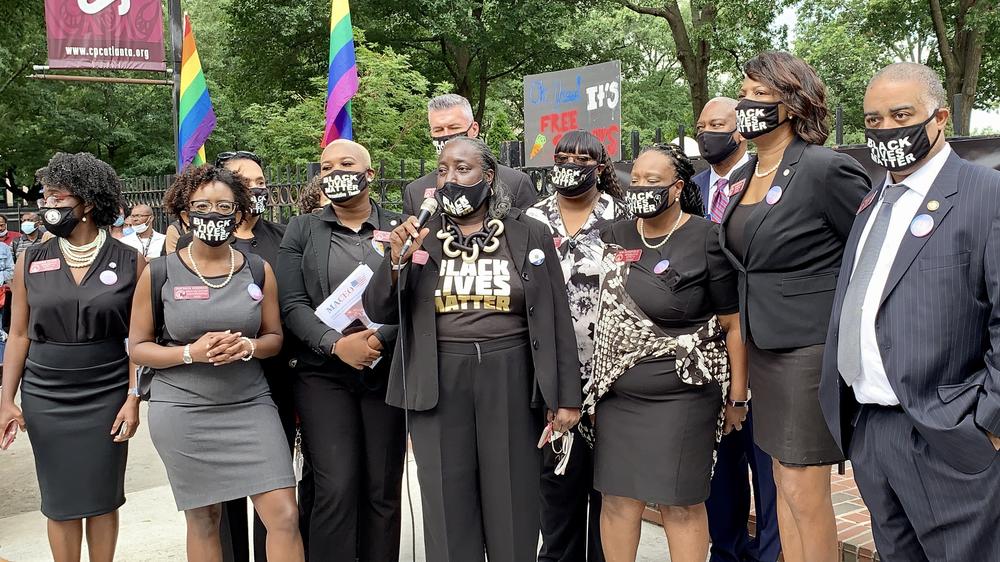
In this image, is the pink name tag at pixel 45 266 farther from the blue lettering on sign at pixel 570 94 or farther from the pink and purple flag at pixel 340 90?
the blue lettering on sign at pixel 570 94

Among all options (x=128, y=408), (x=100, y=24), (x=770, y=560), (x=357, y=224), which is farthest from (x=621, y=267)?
(x=100, y=24)

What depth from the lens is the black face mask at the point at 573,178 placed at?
4238 millimetres

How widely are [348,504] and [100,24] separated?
8.76 metres

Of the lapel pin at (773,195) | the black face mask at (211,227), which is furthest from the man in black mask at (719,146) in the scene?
the black face mask at (211,227)

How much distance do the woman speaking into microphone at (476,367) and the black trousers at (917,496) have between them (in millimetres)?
1207

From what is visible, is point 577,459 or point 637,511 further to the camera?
point 577,459

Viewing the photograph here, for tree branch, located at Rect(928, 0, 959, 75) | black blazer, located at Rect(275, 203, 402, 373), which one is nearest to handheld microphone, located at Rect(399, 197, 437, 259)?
black blazer, located at Rect(275, 203, 402, 373)

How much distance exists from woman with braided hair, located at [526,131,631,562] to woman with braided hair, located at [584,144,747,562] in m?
0.30

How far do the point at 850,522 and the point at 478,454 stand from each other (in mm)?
2267

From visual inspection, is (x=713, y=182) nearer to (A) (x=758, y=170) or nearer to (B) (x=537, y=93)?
(A) (x=758, y=170)

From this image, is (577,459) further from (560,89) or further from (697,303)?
(560,89)

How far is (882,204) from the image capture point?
3068mm

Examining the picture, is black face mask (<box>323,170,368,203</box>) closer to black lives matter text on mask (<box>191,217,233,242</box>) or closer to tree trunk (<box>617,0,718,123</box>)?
black lives matter text on mask (<box>191,217,233,242</box>)

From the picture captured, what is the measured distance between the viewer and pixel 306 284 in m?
4.23
